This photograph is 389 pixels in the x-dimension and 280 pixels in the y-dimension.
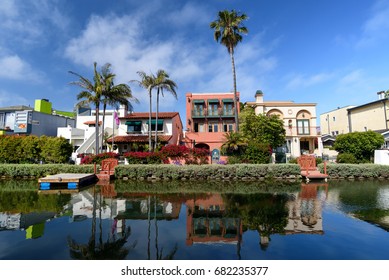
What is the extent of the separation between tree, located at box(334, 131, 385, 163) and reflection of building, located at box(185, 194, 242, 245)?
24917 mm

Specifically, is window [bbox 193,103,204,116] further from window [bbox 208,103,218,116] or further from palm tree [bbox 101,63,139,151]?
palm tree [bbox 101,63,139,151]

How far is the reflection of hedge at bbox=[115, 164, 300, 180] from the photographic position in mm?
19953

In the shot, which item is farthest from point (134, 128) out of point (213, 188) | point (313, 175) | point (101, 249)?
point (101, 249)

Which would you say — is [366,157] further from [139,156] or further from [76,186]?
[76,186]

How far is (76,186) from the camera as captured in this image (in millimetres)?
16328

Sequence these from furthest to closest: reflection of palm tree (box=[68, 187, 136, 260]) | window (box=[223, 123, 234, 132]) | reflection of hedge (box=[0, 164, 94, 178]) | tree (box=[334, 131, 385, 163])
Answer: window (box=[223, 123, 234, 132])
tree (box=[334, 131, 385, 163])
reflection of hedge (box=[0, 164, 94, 178])
reflection of palm tree (box=[68, 187, 136, 260])

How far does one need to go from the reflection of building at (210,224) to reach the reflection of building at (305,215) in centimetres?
201

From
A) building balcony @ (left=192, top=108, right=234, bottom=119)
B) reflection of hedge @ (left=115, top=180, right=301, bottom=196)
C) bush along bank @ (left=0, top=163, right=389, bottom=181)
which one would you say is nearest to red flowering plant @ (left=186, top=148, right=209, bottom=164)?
bush along bank @ (left=0, top=163, right=389, bottom=181)

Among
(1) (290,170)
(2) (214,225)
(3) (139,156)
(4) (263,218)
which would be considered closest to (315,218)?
(4) (263,218)

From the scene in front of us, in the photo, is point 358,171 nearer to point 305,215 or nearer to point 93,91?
point 305,215

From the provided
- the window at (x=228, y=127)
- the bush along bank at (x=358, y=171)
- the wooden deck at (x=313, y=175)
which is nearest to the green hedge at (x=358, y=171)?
the bush along bank at (x=358, y=171)
